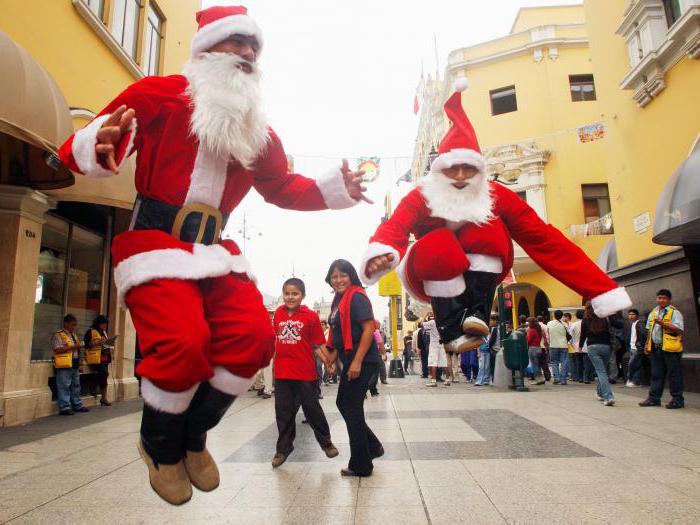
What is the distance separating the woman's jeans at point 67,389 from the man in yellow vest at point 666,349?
919 centimetres

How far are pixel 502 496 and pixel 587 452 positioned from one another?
1812mm

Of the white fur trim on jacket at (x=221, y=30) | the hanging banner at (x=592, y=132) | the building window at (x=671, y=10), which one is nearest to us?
the white fur trim on jacket at (x=221, y=30)

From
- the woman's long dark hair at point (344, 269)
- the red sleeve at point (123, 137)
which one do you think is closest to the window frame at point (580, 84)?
the woman's long dark hair at point (344, 269)

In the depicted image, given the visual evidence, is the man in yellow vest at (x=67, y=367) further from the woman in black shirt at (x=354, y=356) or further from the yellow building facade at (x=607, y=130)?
the yellow building facade at (x=607, y=130)

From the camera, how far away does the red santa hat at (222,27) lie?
A: 94.3 inches

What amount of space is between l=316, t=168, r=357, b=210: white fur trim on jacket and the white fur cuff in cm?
66

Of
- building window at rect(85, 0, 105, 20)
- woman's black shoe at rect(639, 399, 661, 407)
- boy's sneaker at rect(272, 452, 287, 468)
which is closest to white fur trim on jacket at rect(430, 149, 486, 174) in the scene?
boy's sneaker at rect(272, 452, 287, 468)

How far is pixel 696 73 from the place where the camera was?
31.4 ft

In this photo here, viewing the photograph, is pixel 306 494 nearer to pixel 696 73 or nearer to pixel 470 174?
pixel 470 174

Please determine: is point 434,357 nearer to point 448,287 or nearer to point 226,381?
point 448,287

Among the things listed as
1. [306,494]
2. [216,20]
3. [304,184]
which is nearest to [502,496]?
[306,494]

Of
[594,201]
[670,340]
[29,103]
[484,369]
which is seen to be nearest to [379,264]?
[29,103]

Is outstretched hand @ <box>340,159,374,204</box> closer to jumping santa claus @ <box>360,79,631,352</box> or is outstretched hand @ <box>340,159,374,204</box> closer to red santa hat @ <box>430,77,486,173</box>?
jumping santa claus @ <box>360,79,631,352</box>

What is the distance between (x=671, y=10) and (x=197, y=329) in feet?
41.3
